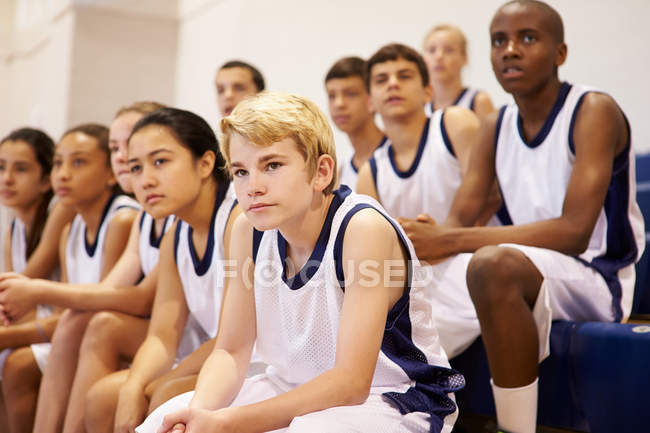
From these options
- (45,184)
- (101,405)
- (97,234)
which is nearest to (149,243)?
(97,234)

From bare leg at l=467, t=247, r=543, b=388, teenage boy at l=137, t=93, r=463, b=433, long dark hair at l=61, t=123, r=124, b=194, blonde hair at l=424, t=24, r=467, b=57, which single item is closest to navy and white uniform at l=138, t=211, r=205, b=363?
long dark hair at l=61, t=123, r=124, b=194

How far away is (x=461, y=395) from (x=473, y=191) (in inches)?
24.8

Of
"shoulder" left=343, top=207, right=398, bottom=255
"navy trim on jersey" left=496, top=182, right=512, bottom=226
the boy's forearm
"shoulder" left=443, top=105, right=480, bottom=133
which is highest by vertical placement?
"shoulder" left=443, top=105, right=480, bottom=133

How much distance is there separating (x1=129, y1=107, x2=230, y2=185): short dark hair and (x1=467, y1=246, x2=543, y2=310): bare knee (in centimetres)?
75

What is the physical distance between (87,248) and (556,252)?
171 cm

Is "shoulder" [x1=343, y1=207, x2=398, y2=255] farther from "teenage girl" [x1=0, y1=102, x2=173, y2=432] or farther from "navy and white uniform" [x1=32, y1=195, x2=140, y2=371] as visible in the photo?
→ "navy and white uniform" [x1=32, y1=195, x2=140, y2=371]

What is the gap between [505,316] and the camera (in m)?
1.71

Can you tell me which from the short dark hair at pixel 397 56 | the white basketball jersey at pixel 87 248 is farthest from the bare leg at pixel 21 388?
the short dark hair at pixel 397 56

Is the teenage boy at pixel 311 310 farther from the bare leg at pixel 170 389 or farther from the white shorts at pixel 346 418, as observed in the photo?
the bare leg at pixel 170 389

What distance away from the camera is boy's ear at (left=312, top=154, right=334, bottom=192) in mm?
1462

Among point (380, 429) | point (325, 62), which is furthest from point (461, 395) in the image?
point (325, 62)

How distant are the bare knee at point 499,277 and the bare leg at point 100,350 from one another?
0.98 metres

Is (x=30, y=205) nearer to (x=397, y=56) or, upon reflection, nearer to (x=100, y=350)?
(x=100, y=350)

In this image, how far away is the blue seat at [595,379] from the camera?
1650 mm
